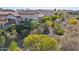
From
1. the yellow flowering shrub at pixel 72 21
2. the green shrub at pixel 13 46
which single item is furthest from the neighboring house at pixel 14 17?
the yellow flowering shrub at pixel 72 21

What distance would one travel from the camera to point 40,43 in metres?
1.70

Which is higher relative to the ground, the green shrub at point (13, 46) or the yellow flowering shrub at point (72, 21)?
the yellow flowering shrub at point (72, 21)

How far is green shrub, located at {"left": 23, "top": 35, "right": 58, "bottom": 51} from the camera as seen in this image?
1.67m

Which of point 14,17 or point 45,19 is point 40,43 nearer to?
point 45,19

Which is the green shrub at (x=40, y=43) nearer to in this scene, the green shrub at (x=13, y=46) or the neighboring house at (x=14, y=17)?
the green shrub at (x=13, y=46)

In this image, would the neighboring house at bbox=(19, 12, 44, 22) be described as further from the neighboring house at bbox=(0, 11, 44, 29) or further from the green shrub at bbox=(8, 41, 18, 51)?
the green shrub at bbox=(8, 41, 18, 51)

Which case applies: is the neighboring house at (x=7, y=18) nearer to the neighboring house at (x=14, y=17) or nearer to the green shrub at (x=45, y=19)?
the neighboring house at (x=14, y=17)

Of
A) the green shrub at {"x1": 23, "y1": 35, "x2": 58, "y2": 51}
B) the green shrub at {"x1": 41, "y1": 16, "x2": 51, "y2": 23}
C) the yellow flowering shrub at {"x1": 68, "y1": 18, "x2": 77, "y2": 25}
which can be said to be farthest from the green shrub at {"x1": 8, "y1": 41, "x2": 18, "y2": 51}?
the yellow flowering shrub at {"x1": 68, "y1": 18, "x2": 77, "y2": 25}

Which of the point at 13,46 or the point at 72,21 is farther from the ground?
the point at 72,21

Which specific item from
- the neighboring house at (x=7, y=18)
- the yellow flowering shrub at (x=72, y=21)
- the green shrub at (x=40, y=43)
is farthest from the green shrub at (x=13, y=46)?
the yellow flowering shrub at (x=72, y=21)

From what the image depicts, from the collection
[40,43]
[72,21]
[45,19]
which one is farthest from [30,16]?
[72,21]

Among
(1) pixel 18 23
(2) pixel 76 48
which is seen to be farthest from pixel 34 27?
(2) pixel 76 48

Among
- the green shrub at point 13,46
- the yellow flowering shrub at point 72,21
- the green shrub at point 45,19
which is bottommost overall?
the green shrub at point 13,46

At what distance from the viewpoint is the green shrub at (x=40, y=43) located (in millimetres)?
1675
